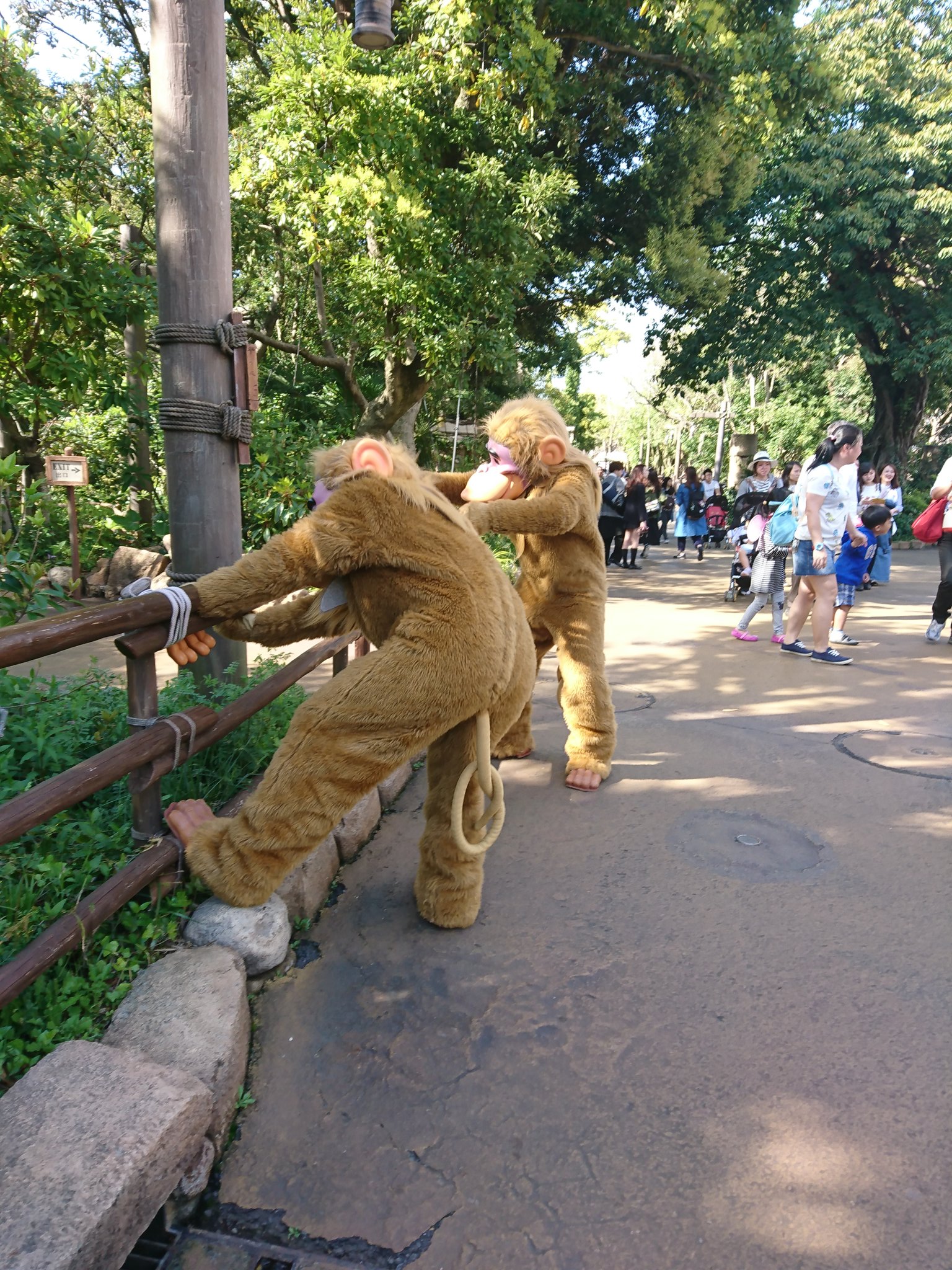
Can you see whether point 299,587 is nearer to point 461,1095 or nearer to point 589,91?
point 461,1095

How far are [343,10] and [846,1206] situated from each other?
40.2ft

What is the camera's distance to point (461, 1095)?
221 cm

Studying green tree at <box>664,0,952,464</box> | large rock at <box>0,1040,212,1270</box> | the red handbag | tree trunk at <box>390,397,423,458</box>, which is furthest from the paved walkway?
green tree at <box>664,0,952,464</box>

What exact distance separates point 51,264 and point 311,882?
13.8 feet

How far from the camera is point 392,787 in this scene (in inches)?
162

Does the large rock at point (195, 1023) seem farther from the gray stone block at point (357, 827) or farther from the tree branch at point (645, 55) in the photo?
the tree branch at point (645, 55)

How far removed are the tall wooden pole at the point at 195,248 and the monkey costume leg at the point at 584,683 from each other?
65.1 inches

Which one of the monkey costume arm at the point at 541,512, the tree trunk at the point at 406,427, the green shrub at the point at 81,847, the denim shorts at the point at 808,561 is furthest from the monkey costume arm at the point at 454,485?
the tree trunk at the point at 406,427

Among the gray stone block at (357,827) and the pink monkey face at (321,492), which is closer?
the pink monkey face at (321,492)

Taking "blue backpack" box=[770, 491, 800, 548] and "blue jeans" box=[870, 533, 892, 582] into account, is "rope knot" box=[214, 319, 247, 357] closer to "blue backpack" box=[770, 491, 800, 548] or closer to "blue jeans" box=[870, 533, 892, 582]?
"blue backpack" box=[770, 491, 800, 548]

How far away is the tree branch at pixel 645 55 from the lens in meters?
11.0

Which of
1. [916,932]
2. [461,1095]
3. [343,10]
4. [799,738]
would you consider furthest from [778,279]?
[461,1095]

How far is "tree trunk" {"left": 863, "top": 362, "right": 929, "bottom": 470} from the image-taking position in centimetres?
2270

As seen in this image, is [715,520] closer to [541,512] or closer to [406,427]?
[406,427]
